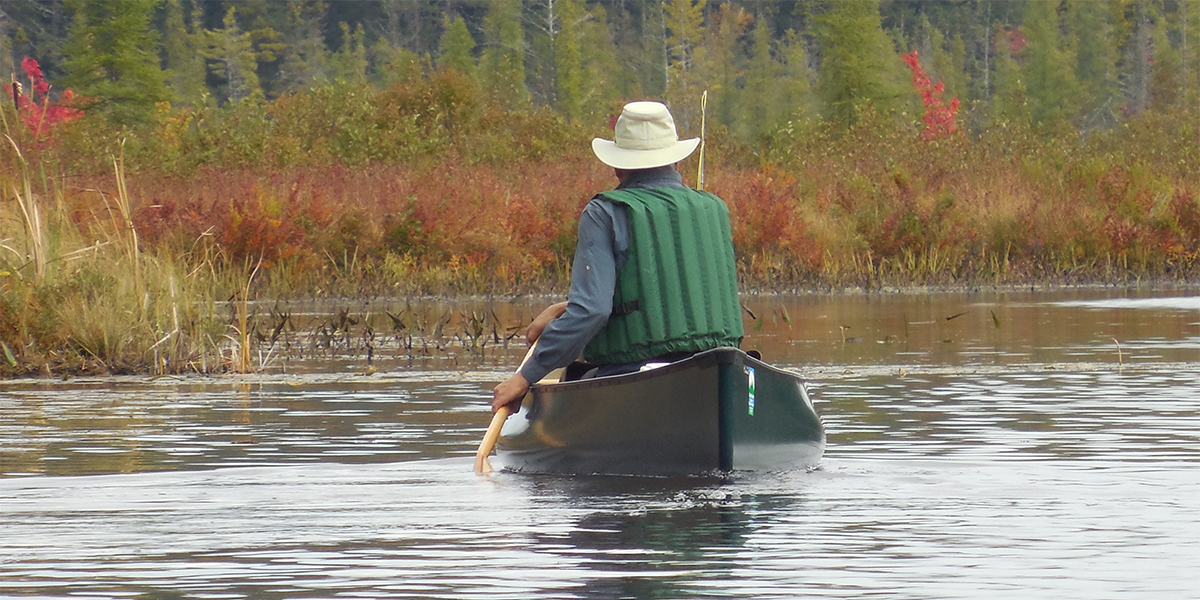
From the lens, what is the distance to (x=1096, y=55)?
3076 inches

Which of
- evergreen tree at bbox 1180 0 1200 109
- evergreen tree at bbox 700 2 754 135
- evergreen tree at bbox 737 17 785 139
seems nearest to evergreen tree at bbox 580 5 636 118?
evergreen tree at bbox 700 2 754 135

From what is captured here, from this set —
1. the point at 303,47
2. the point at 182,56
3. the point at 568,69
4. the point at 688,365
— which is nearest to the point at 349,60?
the point at 182,56

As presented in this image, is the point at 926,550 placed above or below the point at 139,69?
below

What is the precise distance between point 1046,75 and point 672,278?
65076 millimetres

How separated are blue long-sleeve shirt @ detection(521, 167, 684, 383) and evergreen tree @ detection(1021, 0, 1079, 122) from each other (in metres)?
61.6

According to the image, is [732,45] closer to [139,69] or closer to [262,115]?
[139,69]

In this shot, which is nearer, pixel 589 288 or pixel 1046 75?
pixel 589 288

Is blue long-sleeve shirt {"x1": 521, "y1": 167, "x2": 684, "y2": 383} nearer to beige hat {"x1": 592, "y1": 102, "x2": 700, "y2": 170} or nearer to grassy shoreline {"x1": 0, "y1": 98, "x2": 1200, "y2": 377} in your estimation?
beige hat {"x1": 592, "y1": 102, "x2": 700, "y2": 170}

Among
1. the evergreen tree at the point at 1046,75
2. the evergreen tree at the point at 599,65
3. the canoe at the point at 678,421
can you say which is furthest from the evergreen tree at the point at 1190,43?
the canoe at the point at 678,421

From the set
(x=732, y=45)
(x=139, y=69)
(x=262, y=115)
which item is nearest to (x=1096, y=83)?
(x=732, y=45)

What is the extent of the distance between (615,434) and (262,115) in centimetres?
2773

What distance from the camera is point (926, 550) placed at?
23.8 ft

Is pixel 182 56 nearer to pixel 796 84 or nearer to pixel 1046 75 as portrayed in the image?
pixel 796 84

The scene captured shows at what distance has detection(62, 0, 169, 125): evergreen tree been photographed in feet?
171
